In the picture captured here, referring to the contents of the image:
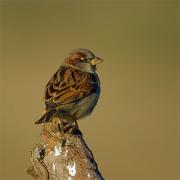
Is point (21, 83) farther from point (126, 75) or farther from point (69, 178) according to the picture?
point (69, 178)

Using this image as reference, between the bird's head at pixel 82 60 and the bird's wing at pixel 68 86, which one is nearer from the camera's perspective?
the bird's wing at pixel 68 86

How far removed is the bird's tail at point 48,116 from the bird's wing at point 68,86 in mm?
147

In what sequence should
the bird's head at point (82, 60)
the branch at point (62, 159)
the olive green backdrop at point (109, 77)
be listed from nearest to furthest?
the branch at point (62, 159)
the bird's head at point (82, 60)
the olive green backdrop at point (109, 77)

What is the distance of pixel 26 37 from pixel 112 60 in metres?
1.05

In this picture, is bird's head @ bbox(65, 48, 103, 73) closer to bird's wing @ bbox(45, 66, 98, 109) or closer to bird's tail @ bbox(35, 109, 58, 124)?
bird's wing @ bbox(45, 66, 98, 109)

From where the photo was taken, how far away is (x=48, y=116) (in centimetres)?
396

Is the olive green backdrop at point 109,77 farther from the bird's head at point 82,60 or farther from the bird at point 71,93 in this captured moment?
the bird at point 71,93

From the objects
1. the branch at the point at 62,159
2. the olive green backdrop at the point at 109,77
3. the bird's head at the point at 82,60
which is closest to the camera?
the branch at the point at 62,159

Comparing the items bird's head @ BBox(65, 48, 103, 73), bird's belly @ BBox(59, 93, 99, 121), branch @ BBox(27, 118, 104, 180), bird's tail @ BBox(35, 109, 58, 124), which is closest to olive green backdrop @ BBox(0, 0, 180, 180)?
bird's head @ BBox(65, 48, 103, 73)

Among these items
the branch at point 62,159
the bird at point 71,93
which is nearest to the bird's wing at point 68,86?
the bird at point 71,93

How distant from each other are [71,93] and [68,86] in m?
0.05

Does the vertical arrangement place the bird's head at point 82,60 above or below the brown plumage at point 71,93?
above

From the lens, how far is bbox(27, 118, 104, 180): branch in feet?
9.90

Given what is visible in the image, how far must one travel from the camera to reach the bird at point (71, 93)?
4399mm
